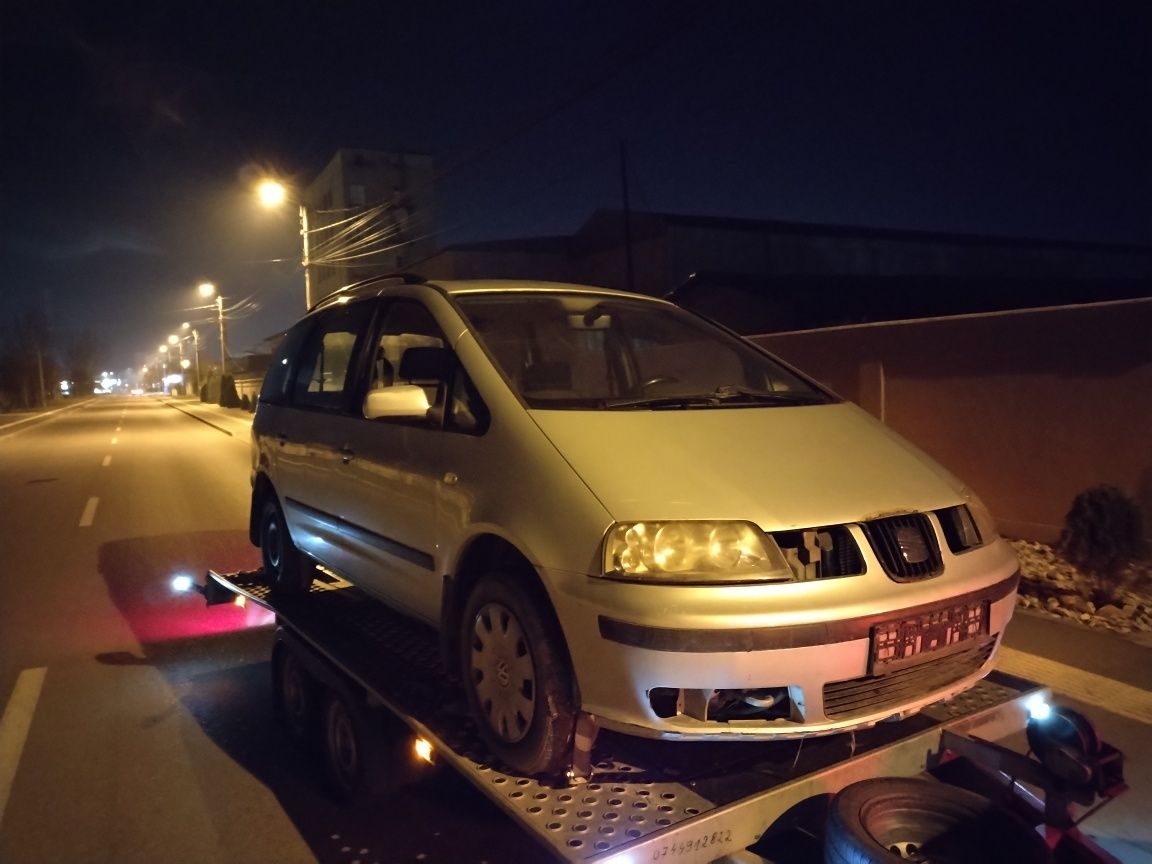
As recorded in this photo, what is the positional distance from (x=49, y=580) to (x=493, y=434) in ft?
22.9

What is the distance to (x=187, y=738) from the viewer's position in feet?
14.9

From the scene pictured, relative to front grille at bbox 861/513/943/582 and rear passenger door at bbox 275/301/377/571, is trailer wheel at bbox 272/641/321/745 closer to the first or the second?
rear passenger door at bbox 275/301/377/571

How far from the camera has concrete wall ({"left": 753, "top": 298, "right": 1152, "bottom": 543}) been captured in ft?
23.7

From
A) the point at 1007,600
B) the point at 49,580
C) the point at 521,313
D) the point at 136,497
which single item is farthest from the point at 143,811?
the point at 136,497

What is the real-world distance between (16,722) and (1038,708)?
5015 mm

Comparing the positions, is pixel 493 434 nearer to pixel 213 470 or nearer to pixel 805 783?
pixel 805 783

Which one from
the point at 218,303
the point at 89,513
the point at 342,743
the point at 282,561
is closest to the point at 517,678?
the point at 342,743

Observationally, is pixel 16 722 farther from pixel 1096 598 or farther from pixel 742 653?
pixel 1096 598

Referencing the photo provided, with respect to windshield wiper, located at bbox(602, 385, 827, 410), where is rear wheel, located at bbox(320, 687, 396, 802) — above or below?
below

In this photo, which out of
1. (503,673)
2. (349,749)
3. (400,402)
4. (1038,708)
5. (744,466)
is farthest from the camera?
(349,749)

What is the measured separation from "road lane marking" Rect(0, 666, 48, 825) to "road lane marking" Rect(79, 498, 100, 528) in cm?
635

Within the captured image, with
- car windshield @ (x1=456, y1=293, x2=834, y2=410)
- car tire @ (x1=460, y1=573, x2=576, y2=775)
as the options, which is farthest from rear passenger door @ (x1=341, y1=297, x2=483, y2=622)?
car tire @ (x1=460, y1=573, x2=576, y2=775)

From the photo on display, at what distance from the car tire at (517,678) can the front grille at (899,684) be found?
79cm

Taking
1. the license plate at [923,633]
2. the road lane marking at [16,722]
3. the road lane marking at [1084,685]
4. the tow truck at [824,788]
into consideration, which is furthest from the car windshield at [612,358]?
the road lane marking at [16,722]
